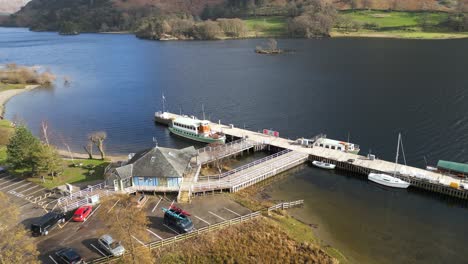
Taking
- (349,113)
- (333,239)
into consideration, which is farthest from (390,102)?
(333,239)

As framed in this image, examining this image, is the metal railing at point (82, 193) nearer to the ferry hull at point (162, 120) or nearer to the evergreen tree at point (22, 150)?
the evergreen tree at point (22, 150)

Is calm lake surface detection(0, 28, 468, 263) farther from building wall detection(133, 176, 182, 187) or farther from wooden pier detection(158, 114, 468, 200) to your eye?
building wall detection(133, 176, 182, 187)

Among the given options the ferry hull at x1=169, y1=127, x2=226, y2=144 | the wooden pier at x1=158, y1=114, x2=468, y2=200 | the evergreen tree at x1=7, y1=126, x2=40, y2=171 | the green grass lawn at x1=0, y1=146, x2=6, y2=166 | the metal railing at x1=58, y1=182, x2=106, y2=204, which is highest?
the evergreen tree at x1=7, y1=126, x2=40, y2=171

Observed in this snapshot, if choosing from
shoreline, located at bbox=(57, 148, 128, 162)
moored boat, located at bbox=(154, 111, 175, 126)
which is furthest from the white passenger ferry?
shoreline, located at bbox=(57, 148, 128, 162)

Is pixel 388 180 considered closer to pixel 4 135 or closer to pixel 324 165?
pixel 324 165

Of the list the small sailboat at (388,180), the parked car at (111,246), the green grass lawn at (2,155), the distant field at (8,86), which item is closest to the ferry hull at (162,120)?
the green grass lawn at (2,155)
